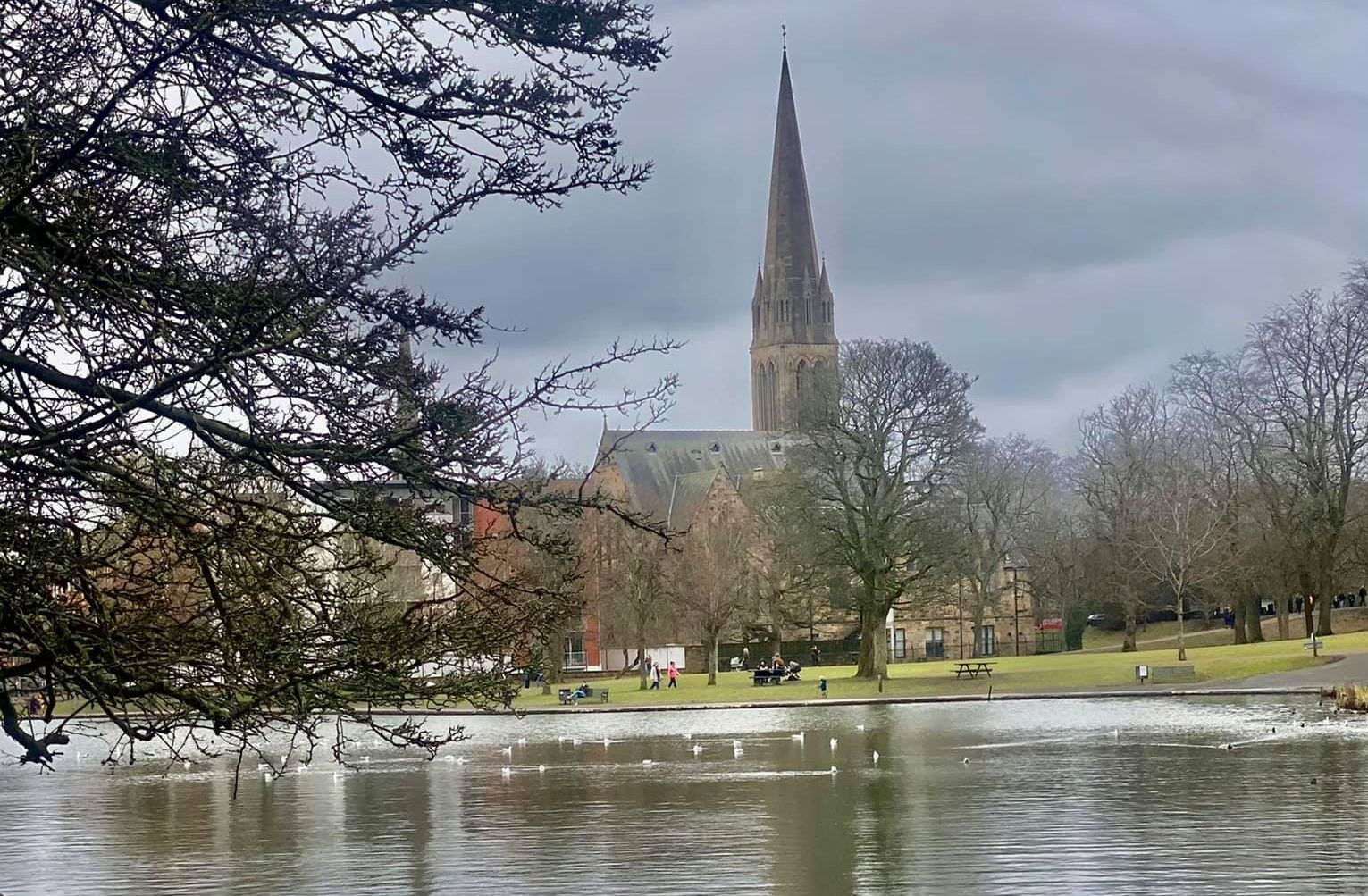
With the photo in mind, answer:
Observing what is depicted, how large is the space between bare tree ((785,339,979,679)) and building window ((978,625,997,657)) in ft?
134

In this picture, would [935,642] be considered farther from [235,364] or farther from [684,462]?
[235,364]

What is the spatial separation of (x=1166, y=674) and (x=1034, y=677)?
6.28 m

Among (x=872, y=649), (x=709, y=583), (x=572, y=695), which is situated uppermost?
(x=709, y=583)

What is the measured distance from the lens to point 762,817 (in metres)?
25.9

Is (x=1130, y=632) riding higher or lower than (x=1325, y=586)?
lower

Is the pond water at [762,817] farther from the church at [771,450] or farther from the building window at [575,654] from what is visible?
the building window at [575,654]

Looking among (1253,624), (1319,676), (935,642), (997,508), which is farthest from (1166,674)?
→ (935,642)

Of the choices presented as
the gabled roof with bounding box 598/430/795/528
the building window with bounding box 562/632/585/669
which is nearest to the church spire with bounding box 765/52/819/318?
the gabled roof with bounding box 598/430/795/528

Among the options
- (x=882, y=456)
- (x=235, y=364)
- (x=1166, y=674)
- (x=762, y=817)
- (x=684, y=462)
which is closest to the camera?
(x=235, y=364)

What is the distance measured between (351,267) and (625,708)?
50.0 m

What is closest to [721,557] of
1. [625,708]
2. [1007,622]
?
[625,708]

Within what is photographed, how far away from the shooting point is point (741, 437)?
126 m

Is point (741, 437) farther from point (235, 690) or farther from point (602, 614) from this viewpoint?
point (235, 690)

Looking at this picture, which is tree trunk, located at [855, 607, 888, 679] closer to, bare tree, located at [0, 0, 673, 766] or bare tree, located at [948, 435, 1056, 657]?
bare tree, located at [948, 435, 1056, 657]
